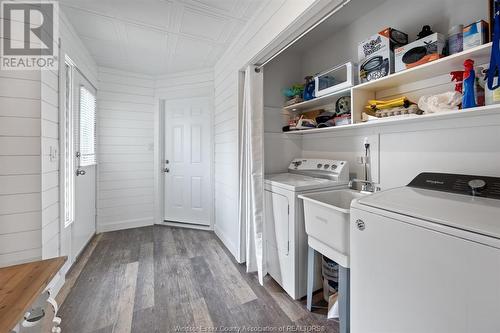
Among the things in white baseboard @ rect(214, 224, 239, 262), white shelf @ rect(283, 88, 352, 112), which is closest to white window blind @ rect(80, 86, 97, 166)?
white baseboard @ rect(214, 224, 239, 262)

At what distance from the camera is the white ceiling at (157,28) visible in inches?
73.0

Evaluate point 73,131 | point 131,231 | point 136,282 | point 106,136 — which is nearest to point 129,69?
point 106,136

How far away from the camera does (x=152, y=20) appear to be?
81.0 inches

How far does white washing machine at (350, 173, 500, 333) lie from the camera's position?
0.70 m

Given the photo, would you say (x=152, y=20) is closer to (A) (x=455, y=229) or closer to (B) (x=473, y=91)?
(B) (x=473, y=91)

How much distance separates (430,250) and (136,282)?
2277mm

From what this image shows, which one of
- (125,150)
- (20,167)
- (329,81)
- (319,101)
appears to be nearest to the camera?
(20,167)

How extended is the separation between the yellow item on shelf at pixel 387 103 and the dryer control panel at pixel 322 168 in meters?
0.50

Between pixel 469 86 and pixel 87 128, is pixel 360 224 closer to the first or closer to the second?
pixel 469 86

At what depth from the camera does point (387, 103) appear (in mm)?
1505

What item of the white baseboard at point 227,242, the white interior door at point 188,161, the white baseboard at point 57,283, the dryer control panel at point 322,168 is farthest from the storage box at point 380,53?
the white baseboard at point 57,283

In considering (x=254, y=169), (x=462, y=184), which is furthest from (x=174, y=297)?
(x=462, y=184)

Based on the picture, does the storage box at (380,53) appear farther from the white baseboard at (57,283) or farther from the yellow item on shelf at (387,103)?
the white baseboard at (57,283)

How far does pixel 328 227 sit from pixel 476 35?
128cm
